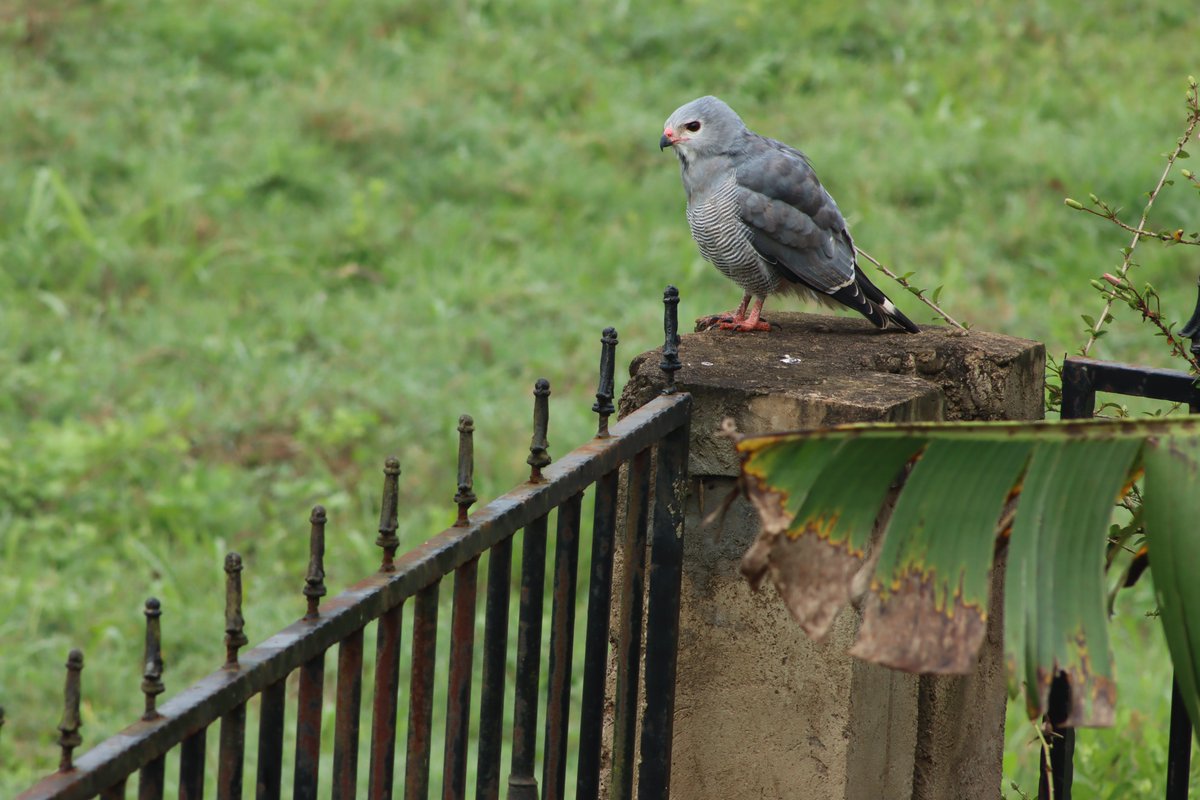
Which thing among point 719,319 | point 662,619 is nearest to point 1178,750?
point 662,619

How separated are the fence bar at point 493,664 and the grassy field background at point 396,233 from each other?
2.34 m

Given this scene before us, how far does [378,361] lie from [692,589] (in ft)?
17.1

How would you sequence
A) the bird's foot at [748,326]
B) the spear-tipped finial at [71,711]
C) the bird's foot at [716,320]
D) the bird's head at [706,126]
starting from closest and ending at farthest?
the spear-tipped finial at [71,711], the bird's foot at [748,326], the bird's foot at [716,320], the bird's head at [706,126]

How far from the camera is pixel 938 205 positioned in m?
9.01

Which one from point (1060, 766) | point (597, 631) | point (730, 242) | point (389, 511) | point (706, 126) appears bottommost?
point (1060, 766)

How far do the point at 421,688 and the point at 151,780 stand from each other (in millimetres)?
458

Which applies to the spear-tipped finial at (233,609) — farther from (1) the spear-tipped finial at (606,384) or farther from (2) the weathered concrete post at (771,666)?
(2) the weathered concrete post at (771,666)

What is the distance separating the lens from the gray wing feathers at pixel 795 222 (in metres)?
4.07

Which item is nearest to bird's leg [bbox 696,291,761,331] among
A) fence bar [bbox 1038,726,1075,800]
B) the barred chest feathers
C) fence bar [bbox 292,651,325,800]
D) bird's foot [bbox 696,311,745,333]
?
bird's foot [bbox 696,311,745,333]

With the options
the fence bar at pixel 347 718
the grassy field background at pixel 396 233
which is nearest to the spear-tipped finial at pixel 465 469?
the fence bar at pixel 347 718

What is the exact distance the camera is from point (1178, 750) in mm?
2391

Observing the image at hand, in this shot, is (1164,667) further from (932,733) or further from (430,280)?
(430,280)

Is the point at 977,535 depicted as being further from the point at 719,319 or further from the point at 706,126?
the point at 706,126

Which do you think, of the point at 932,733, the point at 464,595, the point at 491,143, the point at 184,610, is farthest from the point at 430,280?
the point at 464,595
